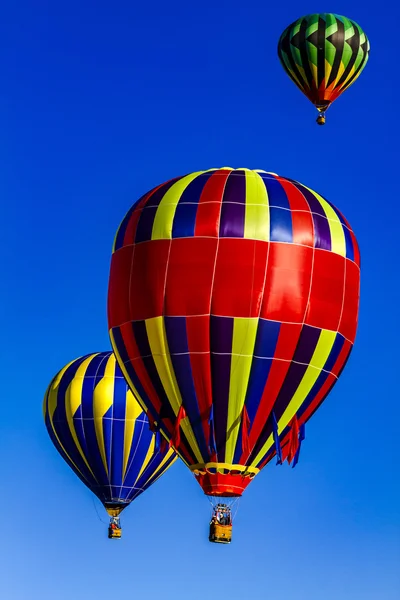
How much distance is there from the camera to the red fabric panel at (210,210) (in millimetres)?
35625

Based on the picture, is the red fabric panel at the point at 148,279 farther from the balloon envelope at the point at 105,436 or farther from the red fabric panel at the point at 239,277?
the balloon envelope at the point at 105,436

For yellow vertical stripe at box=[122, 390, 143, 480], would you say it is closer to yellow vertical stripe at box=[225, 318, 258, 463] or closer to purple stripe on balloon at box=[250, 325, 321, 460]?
purple stripe on balloon at box=[250, 325, 321, 460]

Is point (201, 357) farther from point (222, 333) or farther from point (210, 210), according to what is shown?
point (210, 210)

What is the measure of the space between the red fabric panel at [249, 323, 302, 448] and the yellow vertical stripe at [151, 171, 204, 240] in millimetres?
3185

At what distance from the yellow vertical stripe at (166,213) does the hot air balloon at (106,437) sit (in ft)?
37.9

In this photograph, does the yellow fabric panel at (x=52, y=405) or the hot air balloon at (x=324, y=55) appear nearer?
the hot air balloon at (x=324, y=55)

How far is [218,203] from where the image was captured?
1411 inches

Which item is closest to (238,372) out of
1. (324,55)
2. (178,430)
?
(178,430)

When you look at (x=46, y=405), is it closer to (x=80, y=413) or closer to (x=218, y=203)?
(x=80, y=413)

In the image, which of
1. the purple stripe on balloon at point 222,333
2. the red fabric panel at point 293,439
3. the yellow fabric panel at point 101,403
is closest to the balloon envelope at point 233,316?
the purple stripe on balloon at point 222,333

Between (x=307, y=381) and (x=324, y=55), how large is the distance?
12.2 meters

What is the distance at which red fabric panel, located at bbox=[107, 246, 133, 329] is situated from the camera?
36594 millimetres

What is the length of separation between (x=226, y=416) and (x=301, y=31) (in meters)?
14.1

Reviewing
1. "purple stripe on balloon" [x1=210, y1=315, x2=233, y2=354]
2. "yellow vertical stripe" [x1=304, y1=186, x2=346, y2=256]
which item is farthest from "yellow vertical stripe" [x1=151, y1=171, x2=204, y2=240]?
"yellow vertical stripe" [x1=304, y1=186, x2=346, y2=256]
